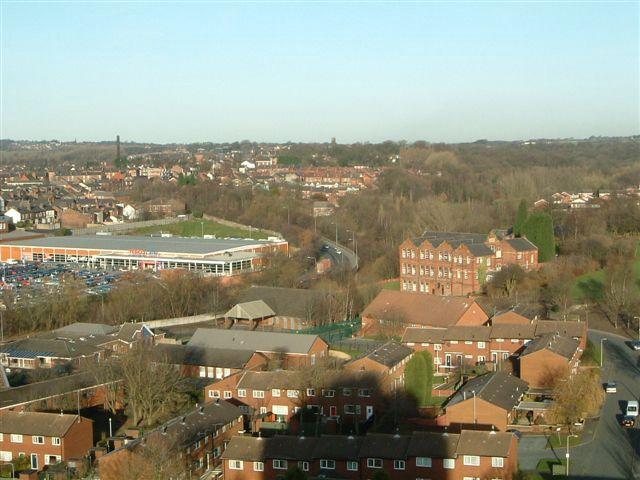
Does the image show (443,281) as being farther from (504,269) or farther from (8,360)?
(8,360)

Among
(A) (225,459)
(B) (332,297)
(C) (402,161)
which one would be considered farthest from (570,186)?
(A) (225,459)

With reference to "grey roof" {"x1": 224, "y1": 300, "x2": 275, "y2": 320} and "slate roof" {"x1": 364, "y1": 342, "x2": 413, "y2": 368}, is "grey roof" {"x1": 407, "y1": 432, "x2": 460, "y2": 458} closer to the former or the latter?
"slate roof" {"x1": 364, "y1": 342, "x2": 413, "y2": 368}

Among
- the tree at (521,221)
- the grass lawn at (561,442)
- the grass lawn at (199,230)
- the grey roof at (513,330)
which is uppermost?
the tree at (521,221)

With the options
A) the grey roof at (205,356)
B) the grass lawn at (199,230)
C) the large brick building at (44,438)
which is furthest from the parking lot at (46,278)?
the large brick building at (44,438)

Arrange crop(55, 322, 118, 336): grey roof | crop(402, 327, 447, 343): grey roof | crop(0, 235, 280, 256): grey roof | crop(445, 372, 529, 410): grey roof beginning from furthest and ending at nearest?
crop(0, 235, 280, 256): grey roof
crop(55, 322, 118, 336): grey roof
crop(402, 327, 447, 343): grey roof
crop(445, 372, 529, 410): grey roof

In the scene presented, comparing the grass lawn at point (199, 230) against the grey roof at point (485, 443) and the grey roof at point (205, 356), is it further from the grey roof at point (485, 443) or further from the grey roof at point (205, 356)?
the grey roof at point (485, 443)

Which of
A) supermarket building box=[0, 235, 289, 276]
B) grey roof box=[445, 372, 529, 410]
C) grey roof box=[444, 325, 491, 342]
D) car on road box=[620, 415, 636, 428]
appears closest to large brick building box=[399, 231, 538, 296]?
supermarket building box=[0, 235, 289, 276]

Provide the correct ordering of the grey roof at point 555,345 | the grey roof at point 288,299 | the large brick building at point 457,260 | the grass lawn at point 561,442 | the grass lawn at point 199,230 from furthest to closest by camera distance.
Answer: the grass lawn at point 199,230, the large brick building at point 457,260, the grey roof at point 288,299, the grey roof at point 555,345, the grass lawn at point 561,442
